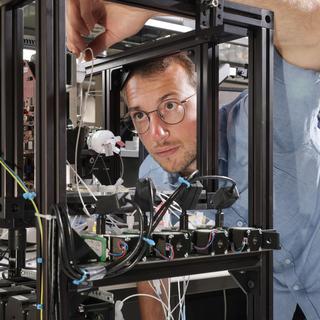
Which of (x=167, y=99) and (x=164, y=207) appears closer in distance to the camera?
(x=164, y=207)

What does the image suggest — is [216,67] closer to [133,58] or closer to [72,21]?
[133,58]

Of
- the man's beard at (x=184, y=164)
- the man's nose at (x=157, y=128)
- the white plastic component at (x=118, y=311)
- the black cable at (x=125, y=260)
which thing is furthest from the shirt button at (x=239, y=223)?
the black cable at (x=125, y=260)

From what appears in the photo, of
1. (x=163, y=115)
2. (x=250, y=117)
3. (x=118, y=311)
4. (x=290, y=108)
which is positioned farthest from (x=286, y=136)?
(x=118, y=311)

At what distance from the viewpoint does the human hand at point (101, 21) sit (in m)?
2.03

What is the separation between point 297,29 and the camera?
94.9 inches

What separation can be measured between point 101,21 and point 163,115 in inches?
20.9

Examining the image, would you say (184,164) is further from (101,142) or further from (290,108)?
(101,142)

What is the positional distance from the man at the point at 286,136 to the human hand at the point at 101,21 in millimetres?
226

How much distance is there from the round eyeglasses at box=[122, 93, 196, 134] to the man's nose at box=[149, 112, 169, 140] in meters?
0.01

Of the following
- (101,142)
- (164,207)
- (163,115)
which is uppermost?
(163,115)

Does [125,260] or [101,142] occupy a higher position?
[101,142]

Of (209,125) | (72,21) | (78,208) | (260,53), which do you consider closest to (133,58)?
(72,21)

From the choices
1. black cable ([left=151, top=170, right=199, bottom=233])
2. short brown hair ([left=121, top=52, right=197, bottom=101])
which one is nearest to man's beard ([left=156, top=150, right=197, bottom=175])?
short brown hair ([left=121, top=52, right=197, bottom=101])

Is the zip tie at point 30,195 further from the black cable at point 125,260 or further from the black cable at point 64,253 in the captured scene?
the black cable at point 125,260
